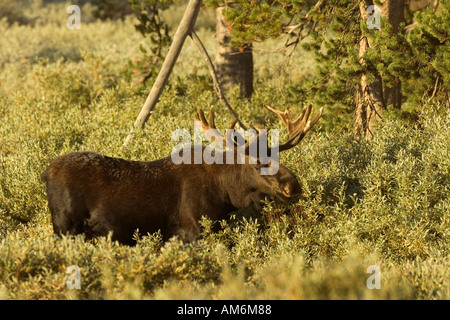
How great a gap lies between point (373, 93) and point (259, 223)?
345 centimetres

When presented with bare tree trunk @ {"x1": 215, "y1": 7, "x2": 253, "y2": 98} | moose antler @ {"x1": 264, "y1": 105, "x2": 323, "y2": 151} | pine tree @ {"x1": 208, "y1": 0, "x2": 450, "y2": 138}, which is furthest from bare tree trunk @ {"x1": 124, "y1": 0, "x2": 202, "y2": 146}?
moose antler @ {"x1": 264, "y1": 105, "x2": 323, "y2": 151}

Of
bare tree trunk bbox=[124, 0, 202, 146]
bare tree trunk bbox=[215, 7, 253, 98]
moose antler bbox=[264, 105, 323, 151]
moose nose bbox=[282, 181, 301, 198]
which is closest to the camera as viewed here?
moose nose bbox=[282, 181, 301, 198]

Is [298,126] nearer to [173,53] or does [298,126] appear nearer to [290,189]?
[290,189]

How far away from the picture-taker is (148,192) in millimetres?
6719

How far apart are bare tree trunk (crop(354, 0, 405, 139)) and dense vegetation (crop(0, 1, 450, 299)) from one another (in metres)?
0.41

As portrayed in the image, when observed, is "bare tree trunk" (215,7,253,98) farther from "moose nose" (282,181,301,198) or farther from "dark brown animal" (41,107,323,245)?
"moose nose" (282,181,301,198)

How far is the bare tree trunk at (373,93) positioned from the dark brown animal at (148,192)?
9.69 feet

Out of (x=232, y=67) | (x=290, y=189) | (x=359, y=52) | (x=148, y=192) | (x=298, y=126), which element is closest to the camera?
(x=290, y=189)

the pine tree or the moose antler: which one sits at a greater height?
the pine tree

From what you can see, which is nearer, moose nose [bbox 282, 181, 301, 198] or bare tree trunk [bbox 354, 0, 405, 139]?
moose nose [bbox 282, 181, 301, 198]

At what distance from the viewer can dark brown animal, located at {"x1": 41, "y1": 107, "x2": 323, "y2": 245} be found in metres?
6.57

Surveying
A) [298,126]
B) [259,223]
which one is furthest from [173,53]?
[259,223]

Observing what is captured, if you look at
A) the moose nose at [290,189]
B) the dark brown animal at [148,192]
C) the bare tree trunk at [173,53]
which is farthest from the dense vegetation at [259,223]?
the moose nose at [290,189]
